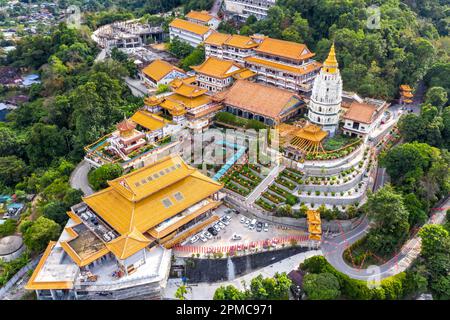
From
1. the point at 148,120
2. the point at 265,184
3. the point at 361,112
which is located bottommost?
the point at 265,184

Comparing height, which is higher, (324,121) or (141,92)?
(324,121)

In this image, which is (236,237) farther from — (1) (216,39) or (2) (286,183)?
(1) (216,39)

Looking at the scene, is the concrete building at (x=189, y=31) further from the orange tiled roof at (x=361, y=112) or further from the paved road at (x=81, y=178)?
the orange tiled roof at (x=361, y=112)

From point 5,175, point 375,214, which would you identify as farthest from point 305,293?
point 5,175

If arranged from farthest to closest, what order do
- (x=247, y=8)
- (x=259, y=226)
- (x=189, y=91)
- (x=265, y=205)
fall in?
(x=247, y=8), (x=189, y=91), (x=265, y=205), (x=259, y=226)

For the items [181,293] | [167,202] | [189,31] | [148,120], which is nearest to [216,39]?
[189,31]

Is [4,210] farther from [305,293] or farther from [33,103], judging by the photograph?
[305,293]

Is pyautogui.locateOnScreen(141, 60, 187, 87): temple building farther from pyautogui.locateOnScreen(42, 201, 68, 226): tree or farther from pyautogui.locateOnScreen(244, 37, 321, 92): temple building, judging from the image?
pyautogui.locateOnScreen(42, 201, 68, 226): tree
